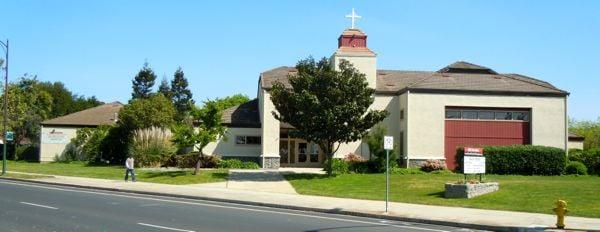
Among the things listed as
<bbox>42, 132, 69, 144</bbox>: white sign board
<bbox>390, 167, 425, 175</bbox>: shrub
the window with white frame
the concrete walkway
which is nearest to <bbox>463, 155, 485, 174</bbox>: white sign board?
the concrete walkway

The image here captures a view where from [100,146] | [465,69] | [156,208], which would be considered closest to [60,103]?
[100,146]

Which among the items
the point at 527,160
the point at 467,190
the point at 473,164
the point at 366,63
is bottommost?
the point at 467,190

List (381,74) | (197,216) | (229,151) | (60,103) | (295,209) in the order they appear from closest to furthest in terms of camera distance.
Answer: (197,216), (295,209), (229,151), (381,74), (60,103)

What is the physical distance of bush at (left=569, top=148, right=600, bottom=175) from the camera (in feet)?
120

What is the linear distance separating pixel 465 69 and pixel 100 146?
27.1m

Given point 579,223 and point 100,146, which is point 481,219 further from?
point 100,146

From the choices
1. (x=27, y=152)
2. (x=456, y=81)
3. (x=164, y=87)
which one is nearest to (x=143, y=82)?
(x=164, y=87)

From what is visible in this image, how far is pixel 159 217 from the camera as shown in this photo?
17484 millimetres

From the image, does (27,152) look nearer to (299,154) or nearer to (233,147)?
(233,147)

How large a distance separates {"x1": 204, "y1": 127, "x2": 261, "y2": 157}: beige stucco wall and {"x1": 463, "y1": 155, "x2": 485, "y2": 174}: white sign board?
21383 mm

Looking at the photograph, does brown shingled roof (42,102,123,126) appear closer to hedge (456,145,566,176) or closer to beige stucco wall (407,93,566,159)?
beige stucco wall (407,93,566,159)

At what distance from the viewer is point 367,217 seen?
1953cm

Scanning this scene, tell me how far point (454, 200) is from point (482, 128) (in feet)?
61.4

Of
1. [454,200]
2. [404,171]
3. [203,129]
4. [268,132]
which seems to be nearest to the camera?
[454,200]
